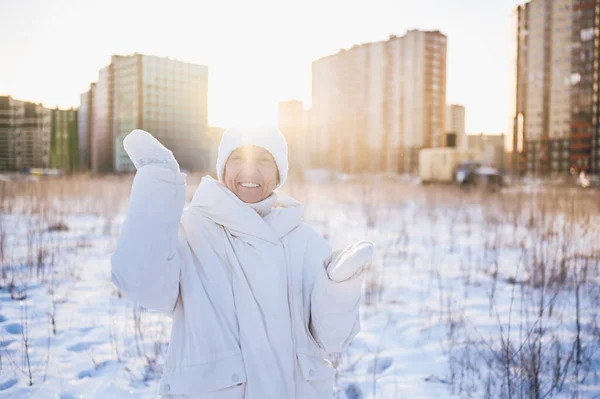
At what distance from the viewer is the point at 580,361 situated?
2.22 m

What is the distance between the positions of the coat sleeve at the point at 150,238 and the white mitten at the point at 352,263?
45 centimetres

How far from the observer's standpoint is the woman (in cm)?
104

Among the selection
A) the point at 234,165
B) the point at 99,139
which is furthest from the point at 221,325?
the point at 99,139

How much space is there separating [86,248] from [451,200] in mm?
8047

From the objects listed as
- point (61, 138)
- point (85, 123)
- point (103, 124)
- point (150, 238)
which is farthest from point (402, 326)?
point (85, 123)

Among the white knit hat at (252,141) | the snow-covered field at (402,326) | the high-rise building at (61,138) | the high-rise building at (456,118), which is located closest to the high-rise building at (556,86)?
the high-rise building at (456,118)

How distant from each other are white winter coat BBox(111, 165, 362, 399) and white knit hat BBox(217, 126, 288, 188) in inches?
6.4

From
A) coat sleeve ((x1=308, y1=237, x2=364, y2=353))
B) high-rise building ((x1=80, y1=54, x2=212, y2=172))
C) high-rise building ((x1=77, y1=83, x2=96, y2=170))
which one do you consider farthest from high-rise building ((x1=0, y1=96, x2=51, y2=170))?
coat sleeve ((x1=308, y1=237, x2=364, y2=353))

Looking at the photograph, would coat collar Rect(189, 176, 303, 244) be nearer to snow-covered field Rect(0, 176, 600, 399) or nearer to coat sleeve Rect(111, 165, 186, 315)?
coat sleeve Rect(111, 165, 186, 315)

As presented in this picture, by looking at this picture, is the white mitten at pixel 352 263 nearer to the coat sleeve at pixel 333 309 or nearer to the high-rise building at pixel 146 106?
the coat sleeve at pixel 333 309

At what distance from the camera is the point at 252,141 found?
138cm

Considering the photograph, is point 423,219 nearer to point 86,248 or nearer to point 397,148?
point 86,248

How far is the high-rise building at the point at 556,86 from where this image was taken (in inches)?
1868

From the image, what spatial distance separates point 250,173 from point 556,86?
62.8 metres
